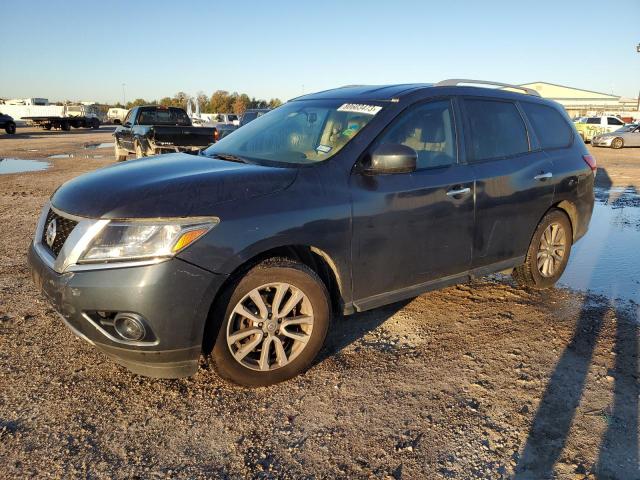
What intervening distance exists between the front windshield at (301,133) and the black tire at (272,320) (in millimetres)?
799

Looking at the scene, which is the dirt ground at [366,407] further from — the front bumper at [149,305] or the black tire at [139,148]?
the black tire at [139,148]

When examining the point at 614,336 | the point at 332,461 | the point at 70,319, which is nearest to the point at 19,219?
the point at 70,319

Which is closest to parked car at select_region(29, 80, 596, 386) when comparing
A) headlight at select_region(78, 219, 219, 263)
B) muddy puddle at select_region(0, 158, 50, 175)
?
headlight at select_region(78, 219, 219, 263)

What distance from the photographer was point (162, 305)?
257cm

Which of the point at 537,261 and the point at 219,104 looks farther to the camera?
the point at 219,104

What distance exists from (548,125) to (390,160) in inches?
96.7

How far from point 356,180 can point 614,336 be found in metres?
2.40

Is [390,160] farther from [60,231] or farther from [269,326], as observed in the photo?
[60,231]

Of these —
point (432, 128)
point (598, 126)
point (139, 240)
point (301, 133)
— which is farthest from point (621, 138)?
point (139, 240)

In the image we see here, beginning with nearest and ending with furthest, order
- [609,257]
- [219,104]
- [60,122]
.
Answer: [609,257], [60,122], [219,104]

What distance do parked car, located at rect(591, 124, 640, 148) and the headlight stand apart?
28160mm

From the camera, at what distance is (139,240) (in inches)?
101

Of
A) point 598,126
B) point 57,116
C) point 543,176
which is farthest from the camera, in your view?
point 57,116

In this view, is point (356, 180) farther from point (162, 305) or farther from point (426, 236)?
point (162, 305)
